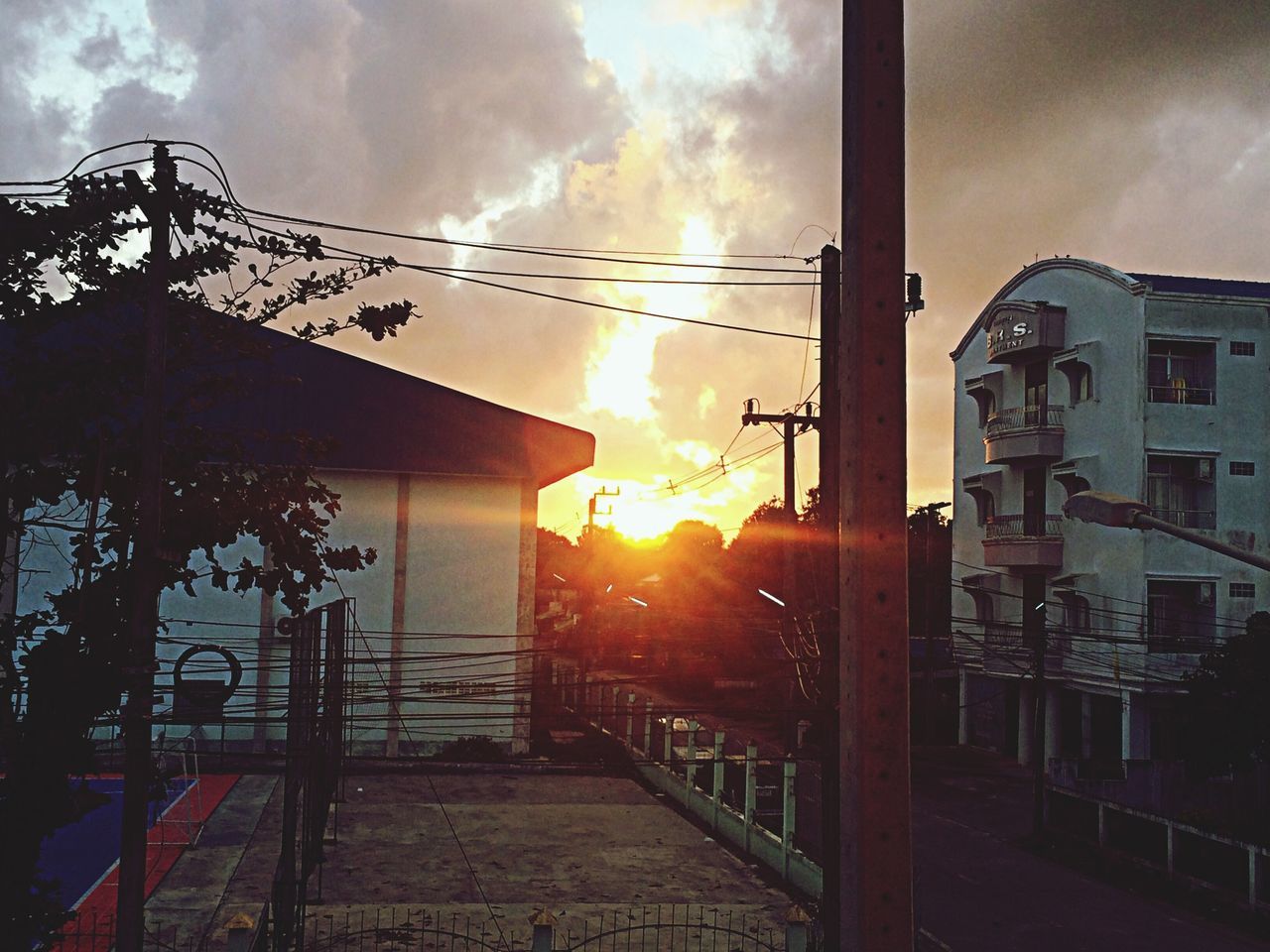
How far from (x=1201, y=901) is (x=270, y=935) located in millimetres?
18505

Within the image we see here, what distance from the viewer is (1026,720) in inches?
1587

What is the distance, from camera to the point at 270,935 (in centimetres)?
1431

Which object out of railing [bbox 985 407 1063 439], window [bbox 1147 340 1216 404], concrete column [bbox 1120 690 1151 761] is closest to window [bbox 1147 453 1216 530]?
window [bbox 1147 340 1216 404]

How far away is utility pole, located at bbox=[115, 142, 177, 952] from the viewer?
7559 millimetres

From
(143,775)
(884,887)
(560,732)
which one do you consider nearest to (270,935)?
(143,775)

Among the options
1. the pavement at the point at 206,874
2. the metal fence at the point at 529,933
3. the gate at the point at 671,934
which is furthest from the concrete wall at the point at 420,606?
the gate at the point at 671,934

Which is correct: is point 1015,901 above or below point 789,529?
below

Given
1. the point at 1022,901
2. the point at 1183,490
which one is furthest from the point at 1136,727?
the point at 1022,901

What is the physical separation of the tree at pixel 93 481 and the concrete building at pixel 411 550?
951 inches

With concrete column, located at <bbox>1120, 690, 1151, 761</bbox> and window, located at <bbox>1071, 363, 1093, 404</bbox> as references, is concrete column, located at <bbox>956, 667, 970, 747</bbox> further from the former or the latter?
window, located at <bbox>1071, 363, 1093, 404</bbox>

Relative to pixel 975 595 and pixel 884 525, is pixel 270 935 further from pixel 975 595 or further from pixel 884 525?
pixel 975 595

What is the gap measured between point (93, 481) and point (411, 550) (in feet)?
86.2

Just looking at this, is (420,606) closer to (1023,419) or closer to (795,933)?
(795,933)

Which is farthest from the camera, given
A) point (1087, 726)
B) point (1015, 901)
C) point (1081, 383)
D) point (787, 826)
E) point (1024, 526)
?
point (1024, 526)
